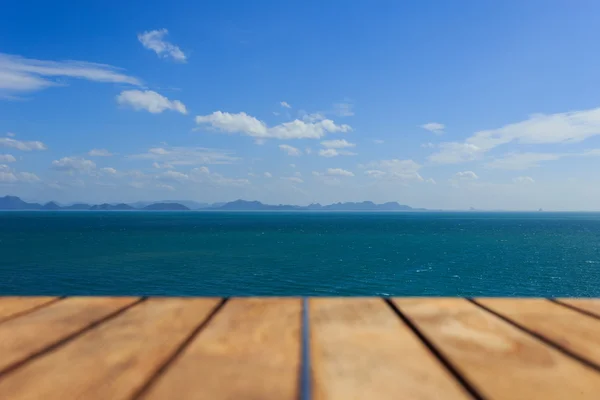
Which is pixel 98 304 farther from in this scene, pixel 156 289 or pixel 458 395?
pixel 156 289

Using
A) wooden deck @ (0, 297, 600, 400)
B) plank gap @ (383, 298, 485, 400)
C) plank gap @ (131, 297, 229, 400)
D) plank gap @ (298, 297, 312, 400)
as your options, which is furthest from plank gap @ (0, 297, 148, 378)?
plank gap @ (383, 298, 485, 400)

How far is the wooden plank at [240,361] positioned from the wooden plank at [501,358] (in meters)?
0.90

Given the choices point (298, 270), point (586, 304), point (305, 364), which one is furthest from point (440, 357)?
point (298, 270)

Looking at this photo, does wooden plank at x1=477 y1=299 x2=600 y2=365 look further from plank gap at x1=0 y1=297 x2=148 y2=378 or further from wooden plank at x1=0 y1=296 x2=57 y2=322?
wooden plank at x1=0 y1=296 x2=57 y2=322

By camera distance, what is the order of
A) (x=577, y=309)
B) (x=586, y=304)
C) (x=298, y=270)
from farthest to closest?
(x=298, y=270), (x=586, y=304), (x=577, y=309)

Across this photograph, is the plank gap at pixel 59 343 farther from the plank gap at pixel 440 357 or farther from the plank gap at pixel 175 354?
the plank gap at pixel 440 357

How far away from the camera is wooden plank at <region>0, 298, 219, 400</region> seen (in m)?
1.80

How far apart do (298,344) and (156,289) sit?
44.0m

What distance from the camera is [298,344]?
7.64 feet

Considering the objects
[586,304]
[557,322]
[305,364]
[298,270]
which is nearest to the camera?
[305,364]

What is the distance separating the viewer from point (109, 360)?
6.97 ft

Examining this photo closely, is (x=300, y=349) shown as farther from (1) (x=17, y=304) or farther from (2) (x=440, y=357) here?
(1) (x=17, y=304)

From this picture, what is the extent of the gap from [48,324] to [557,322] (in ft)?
12.1

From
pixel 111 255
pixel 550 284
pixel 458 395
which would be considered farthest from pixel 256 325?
pixel 111 255
